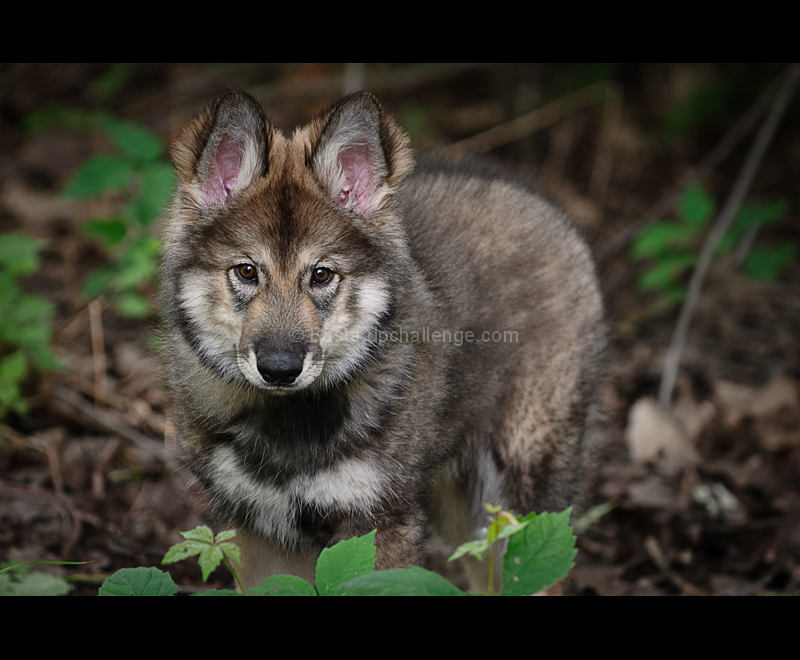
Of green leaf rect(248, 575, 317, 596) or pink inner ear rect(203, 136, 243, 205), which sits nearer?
green leaf rect(248, 575, 317, 596)

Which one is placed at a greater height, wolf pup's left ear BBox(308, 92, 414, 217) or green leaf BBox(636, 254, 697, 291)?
wolf pup's left ear BBox(308, 92, 414, 217)

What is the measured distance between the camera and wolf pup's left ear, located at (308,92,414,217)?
10.9ft

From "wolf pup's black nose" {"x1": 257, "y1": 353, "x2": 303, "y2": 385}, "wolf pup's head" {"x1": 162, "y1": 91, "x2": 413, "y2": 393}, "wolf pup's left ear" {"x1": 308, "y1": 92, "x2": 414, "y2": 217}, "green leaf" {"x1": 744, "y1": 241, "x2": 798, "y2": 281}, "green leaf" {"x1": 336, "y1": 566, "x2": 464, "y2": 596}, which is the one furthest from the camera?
"green leaf" {"x1": 744, "y1": 241, "x2": 798, "y2": 281}

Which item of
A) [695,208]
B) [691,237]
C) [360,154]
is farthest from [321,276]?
[691,237]

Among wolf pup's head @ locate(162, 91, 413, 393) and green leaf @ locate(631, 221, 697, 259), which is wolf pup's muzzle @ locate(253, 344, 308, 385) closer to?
wolf pup's head @ locate(162, 91, 413, 393)

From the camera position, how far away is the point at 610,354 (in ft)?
16.0

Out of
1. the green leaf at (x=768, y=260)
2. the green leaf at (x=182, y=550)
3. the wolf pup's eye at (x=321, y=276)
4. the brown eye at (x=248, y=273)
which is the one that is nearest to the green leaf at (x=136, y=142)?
the brown eye at (x=248, y=273)

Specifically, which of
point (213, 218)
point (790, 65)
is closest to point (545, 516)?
point (213, 218)

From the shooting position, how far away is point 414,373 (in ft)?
12.3

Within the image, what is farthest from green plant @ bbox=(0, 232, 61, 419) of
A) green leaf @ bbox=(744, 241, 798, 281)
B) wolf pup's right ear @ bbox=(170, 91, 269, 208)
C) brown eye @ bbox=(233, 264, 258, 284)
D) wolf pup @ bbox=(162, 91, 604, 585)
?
green leaf @ bbox=(744, 241, 798, 281)

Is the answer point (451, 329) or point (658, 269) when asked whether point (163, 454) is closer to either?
point (451, 329)

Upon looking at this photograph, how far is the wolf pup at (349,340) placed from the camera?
3.26 meters

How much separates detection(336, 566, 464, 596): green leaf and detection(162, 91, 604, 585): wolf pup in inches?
36.8

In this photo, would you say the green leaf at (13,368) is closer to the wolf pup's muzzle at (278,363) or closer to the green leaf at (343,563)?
the wolf pup's muzzle at (278,363)
